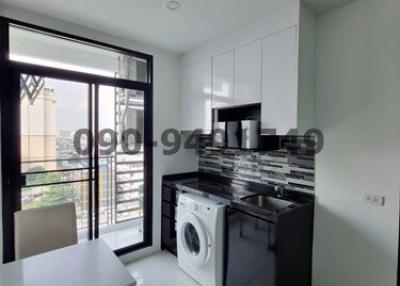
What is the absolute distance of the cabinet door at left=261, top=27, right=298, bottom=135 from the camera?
1878 millimetres

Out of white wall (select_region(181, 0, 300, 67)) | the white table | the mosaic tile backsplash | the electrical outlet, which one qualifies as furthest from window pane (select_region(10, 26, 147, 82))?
the electrical outlet

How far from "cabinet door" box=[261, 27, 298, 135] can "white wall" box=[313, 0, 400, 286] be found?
39 cm

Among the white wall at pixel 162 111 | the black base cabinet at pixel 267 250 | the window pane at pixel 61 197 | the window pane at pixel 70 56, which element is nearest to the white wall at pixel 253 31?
the white wall at pixel 162 111

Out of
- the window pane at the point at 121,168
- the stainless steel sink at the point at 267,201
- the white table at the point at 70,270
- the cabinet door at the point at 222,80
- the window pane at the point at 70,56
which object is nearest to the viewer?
the white table at the point at 70,270

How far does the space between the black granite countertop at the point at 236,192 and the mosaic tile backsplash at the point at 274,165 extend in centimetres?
7

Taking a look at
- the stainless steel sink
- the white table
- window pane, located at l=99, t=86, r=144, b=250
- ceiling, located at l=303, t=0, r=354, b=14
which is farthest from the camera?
window pane, located at l=99, t=86, r=144, b=250

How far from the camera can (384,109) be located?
1729mm

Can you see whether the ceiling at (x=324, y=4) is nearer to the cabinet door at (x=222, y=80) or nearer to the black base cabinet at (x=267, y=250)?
the cabinet door at (x=222, y=80)

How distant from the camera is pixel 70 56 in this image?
2.39 m

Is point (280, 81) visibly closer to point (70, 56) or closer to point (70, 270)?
point (70, 270)

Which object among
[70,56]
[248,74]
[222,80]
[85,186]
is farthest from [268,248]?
[70,56]

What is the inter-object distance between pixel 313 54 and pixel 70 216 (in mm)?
2485

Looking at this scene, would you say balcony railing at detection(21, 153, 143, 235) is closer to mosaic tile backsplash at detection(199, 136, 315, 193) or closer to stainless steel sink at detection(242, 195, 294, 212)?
mosaic tile backsplash at detection(199, 136, 315, 193)

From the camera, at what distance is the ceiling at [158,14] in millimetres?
1904
